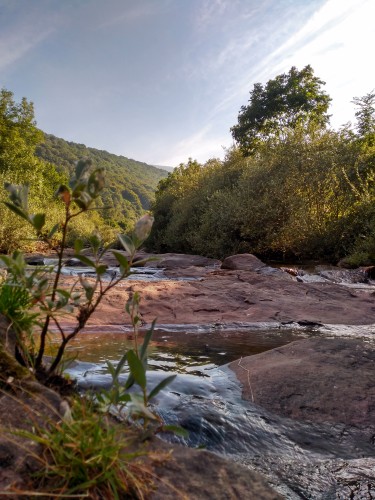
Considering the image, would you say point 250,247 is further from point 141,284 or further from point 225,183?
point 141,284

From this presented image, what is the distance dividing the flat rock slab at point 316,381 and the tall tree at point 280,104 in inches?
1567

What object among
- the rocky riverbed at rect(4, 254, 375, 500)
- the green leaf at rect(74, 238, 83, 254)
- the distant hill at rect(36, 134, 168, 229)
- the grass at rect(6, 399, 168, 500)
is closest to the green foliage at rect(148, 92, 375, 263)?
the rocky riverbed at rect(4, 254, 375, 500)

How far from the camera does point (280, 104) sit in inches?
1674

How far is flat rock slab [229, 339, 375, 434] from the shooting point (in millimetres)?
2711

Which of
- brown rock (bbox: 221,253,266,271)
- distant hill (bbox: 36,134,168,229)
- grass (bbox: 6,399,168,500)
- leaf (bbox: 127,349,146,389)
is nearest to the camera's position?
grass (bbox: 6,399,168,500)

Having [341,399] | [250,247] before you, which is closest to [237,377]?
[341,399]

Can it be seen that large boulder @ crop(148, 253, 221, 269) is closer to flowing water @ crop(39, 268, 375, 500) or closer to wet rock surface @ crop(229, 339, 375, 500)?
flowing water @ crop(39, 268, 375, 500)

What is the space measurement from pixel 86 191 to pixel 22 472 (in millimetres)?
1005

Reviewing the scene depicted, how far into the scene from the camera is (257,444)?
235cm

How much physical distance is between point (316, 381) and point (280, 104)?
4333 centimetres

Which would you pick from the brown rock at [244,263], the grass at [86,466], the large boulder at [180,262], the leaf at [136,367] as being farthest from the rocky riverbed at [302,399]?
the large boulder at [180,262]

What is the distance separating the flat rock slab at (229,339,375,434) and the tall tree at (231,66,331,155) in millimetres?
39796

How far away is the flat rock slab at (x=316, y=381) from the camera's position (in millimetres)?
2711

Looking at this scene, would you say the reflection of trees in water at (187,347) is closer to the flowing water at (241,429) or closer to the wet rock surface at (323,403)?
the flowing water at (241,429)
